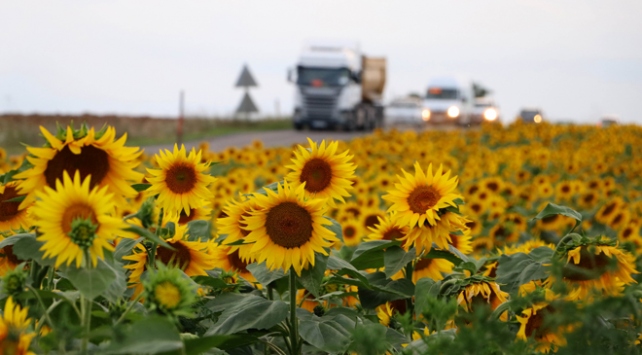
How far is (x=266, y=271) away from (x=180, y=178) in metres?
0.38

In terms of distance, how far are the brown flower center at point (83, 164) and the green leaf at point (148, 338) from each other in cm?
45

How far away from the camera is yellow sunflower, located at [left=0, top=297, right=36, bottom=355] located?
172 cm

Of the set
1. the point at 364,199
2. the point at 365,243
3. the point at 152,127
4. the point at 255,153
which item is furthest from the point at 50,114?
the point at 365,243

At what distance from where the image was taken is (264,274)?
270cm

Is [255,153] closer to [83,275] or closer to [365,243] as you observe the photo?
[365,243]

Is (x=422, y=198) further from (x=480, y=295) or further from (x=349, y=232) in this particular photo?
(x=349, y=232)

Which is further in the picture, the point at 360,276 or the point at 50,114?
the point at 50,114

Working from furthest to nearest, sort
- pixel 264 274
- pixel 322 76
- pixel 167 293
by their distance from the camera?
1. pixel 322 76
2. pixel 264 274
3. pixel 167 293

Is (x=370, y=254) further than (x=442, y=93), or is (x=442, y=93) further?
(x=442, y=93)

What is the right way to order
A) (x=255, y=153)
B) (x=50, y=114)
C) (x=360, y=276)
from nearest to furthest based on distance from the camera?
(x=360, y=276) → (x=255, y=153) → (x=50, y=114)

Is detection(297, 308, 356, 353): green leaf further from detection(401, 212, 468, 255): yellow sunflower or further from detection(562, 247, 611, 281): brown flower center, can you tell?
detection(562, 247, 611, 281): brown flower center

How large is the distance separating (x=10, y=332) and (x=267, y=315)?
856 millimetres

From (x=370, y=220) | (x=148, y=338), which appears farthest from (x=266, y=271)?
(x=370, y=220)

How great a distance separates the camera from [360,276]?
9.12 ft
